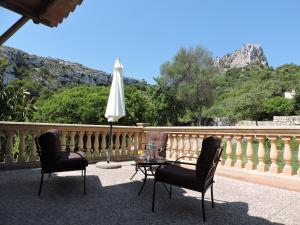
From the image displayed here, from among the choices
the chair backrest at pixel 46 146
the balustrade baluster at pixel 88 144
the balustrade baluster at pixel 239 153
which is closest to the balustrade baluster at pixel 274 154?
the balustrade baluster at pixel 239 153

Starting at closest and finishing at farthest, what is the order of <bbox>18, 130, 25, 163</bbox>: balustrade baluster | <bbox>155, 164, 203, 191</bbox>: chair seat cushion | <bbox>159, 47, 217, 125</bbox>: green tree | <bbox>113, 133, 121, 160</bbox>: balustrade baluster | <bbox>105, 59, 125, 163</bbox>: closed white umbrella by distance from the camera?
<bbox>155, 164, 203, 191</bbox>: chair seat cushion
<bbox>18, 130, 25, 163</bbox>: balustrade baluster
<bbox>105, 59, 125, 163</bbox>: closed white umbrella
<bbox>113, 133, 121, 160</bbox>: balustrade baluster
<bbox>159, 47, 217, 125</bbox>: green tree

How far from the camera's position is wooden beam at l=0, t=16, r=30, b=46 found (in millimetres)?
3244

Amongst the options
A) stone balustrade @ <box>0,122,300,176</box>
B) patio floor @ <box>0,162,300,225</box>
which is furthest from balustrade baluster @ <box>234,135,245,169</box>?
patio floor @ <box>0,162,300,225</box>

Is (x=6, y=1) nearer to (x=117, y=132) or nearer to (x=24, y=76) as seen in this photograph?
(x=117, y=132)

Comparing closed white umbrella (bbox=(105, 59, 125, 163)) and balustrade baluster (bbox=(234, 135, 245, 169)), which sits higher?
closed white umbrella (bbox=(105, 59, 125, 163))

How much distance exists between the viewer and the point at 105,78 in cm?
5394

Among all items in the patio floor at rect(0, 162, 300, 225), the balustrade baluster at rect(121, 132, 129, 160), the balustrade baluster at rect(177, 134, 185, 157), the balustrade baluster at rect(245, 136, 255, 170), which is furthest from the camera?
the balustrade baluster at rect(121, 132, 129, 160)

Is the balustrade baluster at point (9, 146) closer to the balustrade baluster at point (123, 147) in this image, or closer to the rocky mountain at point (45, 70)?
the balustrade baluster at point (123, 147)

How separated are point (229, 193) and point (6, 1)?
422 centimetres

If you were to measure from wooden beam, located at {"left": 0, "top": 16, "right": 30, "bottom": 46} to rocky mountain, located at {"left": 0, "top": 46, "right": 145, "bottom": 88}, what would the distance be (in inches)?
1121

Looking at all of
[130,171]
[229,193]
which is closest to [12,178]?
[130,171]

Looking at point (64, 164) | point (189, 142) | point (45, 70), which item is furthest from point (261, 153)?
point (45, 70)

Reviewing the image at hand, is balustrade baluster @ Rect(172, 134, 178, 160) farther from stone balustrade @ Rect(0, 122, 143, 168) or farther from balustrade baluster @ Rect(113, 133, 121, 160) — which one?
balustrade baluster @ Rect(113, 133, 121, 160)

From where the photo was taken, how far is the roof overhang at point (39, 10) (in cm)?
307
